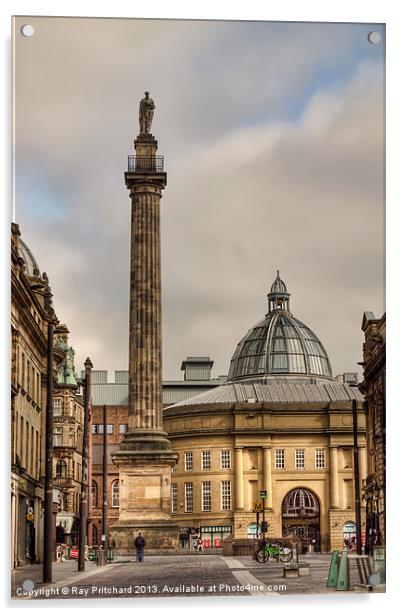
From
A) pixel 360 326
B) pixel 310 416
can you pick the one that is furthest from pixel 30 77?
pixel 310 416

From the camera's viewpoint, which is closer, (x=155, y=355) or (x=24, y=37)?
(x=24, y=37)

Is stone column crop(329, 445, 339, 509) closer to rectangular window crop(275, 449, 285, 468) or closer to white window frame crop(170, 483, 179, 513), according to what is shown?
rectangular window crop(275, 449, 285, 468)

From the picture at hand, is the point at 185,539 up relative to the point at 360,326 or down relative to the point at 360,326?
down

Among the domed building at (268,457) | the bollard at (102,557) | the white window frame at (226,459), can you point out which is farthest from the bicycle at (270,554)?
the white window frame at (226,459)

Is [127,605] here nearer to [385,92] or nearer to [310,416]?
[385,92]

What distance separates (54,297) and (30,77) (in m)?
6.30

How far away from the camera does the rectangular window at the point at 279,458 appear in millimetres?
99812

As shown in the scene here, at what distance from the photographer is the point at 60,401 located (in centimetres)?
5778

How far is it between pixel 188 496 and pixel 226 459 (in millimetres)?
7539

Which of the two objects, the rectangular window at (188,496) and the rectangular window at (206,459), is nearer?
the rectangular window at (188,496)

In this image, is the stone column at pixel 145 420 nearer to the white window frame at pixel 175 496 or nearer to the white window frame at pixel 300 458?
the white window frame at pixel 175 496

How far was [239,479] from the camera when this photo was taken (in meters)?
106

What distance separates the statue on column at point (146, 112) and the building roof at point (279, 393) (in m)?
63.7

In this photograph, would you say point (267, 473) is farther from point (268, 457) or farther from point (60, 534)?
point (60, 534)
